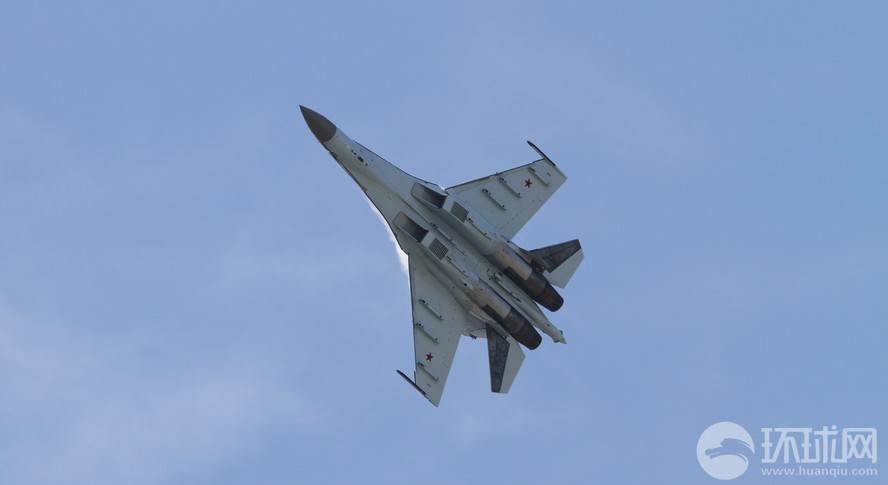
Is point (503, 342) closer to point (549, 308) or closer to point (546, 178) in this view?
point (549, 308)

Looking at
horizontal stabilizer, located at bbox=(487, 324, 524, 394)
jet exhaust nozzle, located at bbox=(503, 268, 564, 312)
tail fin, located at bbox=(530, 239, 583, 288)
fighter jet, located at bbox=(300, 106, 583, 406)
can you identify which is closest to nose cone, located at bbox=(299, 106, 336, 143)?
fighter jet, located at bbox=(300, 106, 583, 406)

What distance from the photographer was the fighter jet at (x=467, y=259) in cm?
7469

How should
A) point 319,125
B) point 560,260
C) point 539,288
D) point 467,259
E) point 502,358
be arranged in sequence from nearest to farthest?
point 319,125 → point 467,259 → point 539,288 → point 502,358 → point 560,260

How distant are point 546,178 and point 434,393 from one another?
13499mm

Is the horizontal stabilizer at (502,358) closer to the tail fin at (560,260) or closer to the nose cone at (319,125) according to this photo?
the tail fin at (560,260)

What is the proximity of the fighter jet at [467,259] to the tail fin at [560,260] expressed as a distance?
0.05 m

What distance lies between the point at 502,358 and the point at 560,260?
621 cm

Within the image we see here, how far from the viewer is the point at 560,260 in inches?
3103

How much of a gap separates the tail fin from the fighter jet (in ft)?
0.18

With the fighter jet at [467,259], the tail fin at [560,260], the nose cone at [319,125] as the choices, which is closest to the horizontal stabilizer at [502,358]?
the fighter jet at [467,259]

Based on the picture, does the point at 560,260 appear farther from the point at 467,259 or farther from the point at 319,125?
the point at 319,125

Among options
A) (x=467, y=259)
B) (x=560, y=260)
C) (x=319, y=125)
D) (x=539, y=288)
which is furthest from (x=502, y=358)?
(x=319, y=125)

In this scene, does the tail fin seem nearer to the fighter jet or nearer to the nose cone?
the fighter jet

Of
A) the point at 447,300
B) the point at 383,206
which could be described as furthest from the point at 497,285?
the point at 383,206
